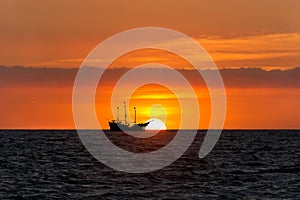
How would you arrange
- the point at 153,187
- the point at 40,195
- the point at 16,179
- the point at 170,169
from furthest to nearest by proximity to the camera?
the point at 170,169, the point at 16,179, the point at 153,187, the point at 40,195

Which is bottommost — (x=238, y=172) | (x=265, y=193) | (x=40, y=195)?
(x=40, y=195)

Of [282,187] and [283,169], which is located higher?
[283,169]

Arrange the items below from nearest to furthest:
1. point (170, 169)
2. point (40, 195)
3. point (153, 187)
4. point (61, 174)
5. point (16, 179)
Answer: point (40, 195) < point (153, 187) < point (16, 179) < point (61, 174) < point (170, 169)

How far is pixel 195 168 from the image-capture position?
95188mm

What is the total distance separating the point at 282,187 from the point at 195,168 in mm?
25585

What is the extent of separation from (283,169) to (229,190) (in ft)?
90.2

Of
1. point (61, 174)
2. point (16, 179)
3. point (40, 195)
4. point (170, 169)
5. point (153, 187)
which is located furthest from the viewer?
point (170, 169)

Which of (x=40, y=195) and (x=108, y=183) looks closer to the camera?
(x=40, y=195)

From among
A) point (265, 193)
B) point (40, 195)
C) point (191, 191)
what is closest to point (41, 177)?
point (40, 195)

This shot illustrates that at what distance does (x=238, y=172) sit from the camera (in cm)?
8831

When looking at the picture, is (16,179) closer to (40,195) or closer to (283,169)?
(40,195)

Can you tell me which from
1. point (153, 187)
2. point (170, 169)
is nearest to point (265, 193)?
point (153, 187)

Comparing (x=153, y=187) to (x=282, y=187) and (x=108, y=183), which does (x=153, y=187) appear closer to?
(x=108, y=183)

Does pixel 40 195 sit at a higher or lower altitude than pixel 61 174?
lower
